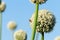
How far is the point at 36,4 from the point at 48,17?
24.1 inches

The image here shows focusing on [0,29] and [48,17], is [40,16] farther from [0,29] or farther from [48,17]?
[0,29]

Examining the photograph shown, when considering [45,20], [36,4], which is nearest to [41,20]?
[45,20]

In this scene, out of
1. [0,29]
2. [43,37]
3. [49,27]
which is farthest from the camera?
[49,27]

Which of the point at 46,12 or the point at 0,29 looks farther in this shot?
the point at 46,12

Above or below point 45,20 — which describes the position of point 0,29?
below

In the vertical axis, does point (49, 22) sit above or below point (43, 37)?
above

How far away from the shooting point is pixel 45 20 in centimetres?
312

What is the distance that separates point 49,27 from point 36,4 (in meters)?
0.65

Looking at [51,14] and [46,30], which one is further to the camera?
[51,14]

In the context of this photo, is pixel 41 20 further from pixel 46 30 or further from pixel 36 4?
pixel 36 4

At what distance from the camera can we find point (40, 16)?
3.13 m

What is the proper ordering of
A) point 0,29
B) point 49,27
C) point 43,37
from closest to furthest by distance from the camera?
point 0,29 → point 43,37 → point 49,27

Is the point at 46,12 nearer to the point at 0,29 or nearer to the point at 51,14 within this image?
the point at 51,14

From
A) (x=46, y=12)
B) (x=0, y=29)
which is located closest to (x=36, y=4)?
(x=0, y=29)
